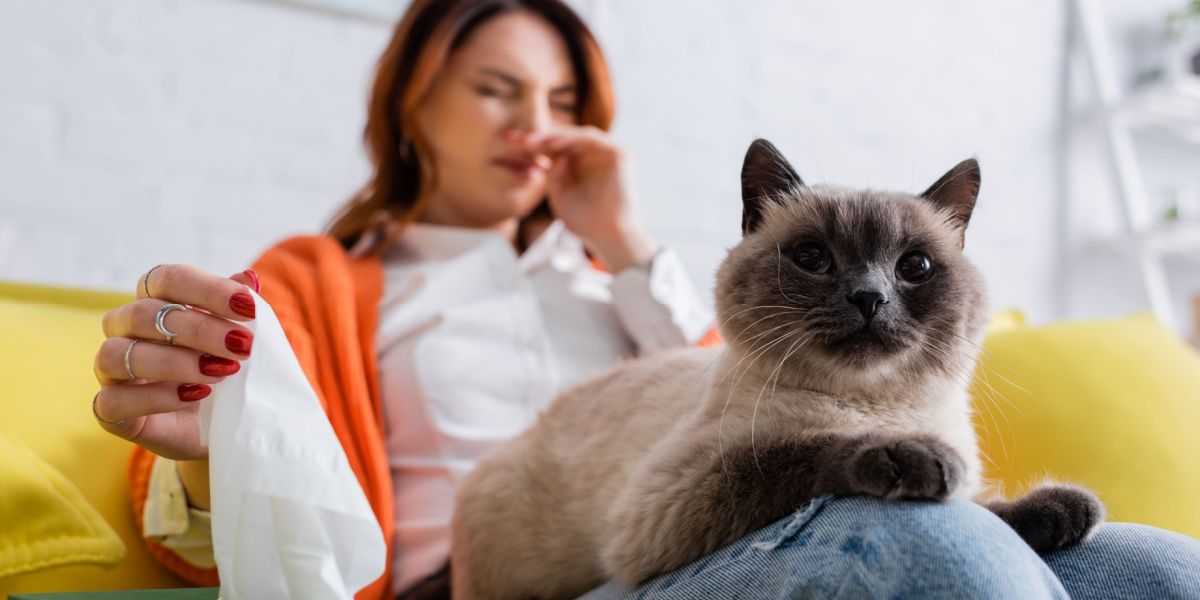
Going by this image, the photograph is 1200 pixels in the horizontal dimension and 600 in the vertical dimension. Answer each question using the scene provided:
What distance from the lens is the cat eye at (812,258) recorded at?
2.78ft

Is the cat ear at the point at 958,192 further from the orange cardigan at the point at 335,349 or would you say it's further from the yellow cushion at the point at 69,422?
the yellow cushion at the point at 69,422

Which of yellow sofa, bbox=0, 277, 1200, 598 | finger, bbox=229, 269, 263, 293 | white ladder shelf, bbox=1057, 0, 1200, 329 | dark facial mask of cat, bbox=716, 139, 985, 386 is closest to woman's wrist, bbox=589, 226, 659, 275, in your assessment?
yellow sofa, bbox=0, 277, 1200, 598

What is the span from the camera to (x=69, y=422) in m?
1.17

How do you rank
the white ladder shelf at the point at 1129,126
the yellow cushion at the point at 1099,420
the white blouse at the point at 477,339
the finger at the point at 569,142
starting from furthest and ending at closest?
the white ladder shelf at the point at 1129,126
the finger at the point at 569,142
the white blouse at the point at 477,339
the yellow cushion at the point at 1099,420

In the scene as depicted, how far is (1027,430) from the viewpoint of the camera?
4.23 ft

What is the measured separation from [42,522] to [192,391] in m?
0.25

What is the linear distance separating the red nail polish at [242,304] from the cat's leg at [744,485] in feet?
1.37

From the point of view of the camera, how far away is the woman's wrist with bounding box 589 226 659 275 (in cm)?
168

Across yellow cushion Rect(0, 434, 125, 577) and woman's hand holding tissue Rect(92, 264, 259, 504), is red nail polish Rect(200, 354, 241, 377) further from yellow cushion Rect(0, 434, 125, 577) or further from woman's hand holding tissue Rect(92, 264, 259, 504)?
yellow cushion Rect(0, 434, 125, 577)

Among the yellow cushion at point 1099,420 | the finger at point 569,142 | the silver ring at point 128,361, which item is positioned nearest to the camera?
the silver ring at point 128,361

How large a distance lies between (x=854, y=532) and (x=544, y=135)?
1.10 m

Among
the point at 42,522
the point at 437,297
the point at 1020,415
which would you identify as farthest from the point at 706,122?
the point at 42,522

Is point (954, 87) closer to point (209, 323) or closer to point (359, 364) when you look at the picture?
point (359, 364)

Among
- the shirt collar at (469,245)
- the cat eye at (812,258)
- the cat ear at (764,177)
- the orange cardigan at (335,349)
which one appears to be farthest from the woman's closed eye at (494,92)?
the cat eye at (812,258)
